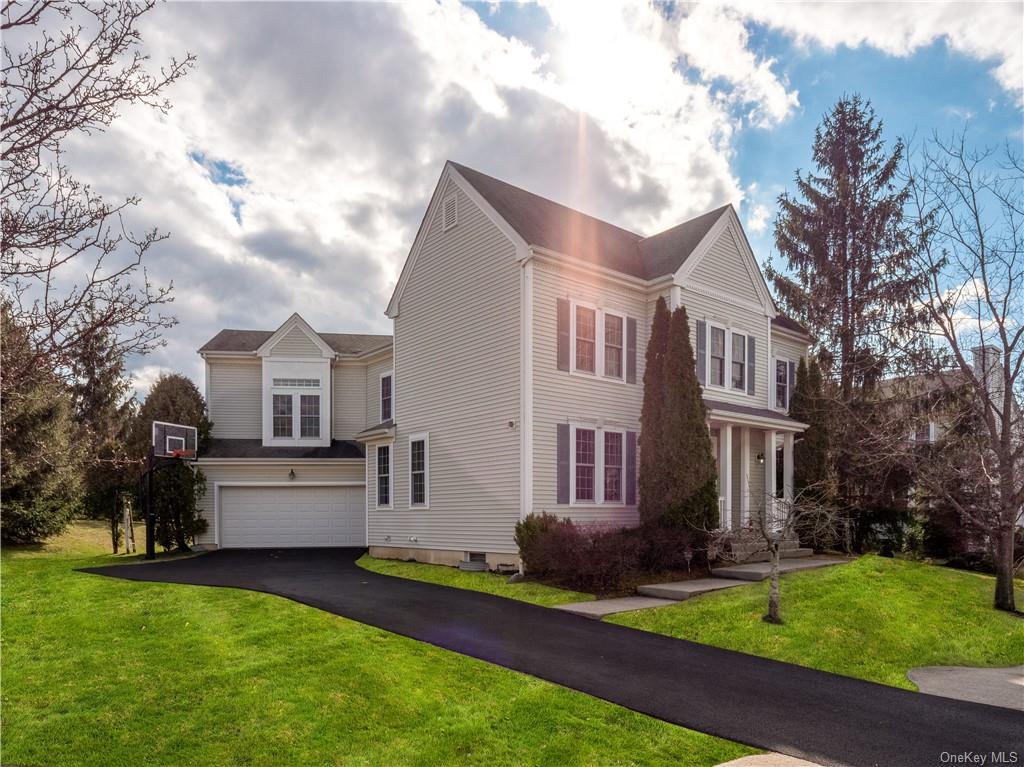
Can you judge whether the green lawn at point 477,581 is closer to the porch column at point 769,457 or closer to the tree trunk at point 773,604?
the tree trunk at point 773,604

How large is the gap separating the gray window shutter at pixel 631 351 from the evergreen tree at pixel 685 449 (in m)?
1.63

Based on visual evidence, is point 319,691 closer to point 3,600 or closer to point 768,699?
point 768,699

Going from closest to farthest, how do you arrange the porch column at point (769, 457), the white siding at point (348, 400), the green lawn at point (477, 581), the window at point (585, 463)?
the green lawn at point (477, 581) → the window at point (585, 463) → the porch column at point (769, 457) → the white siding at point (348, 400)

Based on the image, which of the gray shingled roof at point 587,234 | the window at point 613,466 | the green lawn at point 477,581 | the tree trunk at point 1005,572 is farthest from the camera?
the gray shingled roof at point 587,234

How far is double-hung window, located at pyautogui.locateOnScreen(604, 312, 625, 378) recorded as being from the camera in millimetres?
16797

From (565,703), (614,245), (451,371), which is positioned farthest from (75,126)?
(614,245)

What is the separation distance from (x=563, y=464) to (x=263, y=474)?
13.3 m

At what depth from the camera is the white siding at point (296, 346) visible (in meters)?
25.6

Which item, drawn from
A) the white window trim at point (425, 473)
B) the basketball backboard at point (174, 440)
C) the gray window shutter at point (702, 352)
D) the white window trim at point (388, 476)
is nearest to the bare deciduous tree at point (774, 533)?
the gray window shutter at point (702, 352)

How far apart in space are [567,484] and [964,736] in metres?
9.48

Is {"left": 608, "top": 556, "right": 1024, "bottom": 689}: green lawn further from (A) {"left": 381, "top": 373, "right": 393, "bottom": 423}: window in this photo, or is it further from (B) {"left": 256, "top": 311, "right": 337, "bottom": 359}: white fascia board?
(B) {"left": 256, "top": 311, "right": 337, "bottom": 359}: white fascia board

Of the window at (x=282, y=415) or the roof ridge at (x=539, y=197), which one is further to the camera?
the window at (x=282, y=415)

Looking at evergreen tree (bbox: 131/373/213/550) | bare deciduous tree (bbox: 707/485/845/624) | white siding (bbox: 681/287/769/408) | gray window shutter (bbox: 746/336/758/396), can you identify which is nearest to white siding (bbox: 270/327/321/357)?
evergreen tree (bbox: 131/373/213/550)

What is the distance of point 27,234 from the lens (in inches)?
186
